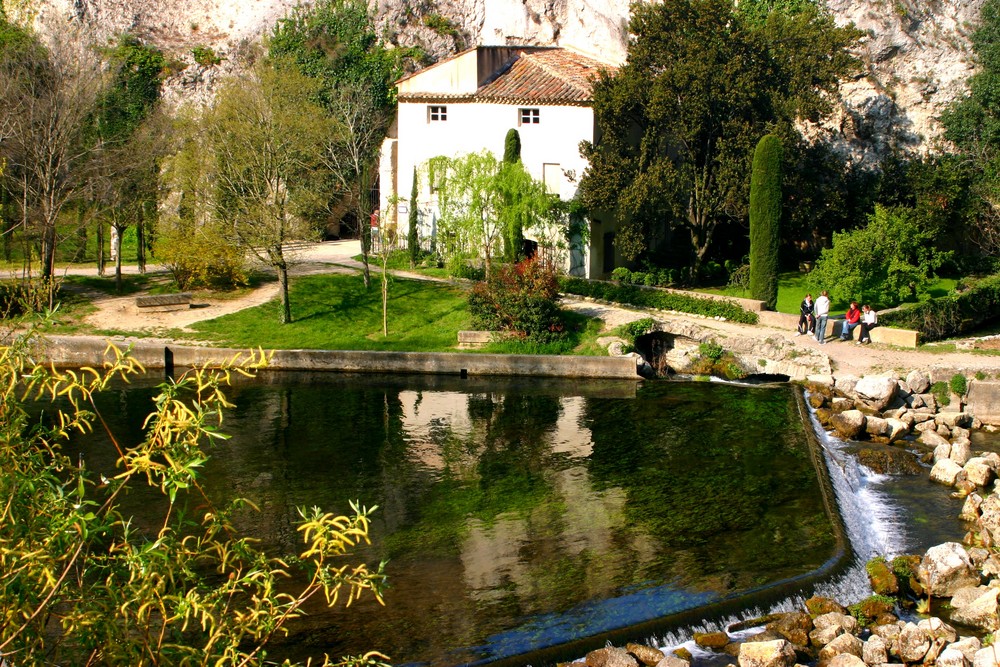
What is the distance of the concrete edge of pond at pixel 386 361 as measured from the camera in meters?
31.1

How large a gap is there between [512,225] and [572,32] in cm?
2073

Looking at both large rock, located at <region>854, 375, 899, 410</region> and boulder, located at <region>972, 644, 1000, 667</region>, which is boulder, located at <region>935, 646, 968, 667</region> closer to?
boulder, located at <region>972, 644, 1000, 667</region>

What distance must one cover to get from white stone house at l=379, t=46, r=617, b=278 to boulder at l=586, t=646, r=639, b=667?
2799cm

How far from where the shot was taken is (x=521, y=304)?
32969 millimetres

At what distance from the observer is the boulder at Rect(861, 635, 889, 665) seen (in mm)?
14344

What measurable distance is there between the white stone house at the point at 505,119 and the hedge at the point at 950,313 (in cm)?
1291

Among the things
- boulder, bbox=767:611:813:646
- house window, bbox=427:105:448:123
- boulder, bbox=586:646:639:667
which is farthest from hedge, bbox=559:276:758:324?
boulder, bbox=586:646:639:667

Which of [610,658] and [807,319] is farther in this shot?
[807,319]

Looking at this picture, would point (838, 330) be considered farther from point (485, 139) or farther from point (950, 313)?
point (485, 139)

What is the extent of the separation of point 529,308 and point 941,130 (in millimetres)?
25012

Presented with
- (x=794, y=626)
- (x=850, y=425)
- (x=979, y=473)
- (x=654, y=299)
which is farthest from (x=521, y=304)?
(x=794, y=626)

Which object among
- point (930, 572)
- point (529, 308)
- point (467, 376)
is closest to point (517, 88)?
point (529, 308)

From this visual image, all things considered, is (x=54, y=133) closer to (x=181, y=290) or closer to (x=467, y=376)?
(x=181, y=290)

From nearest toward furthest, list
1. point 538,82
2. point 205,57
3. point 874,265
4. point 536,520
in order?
point 536,520 < point 874,265 < point 538,82 < point 205,57
